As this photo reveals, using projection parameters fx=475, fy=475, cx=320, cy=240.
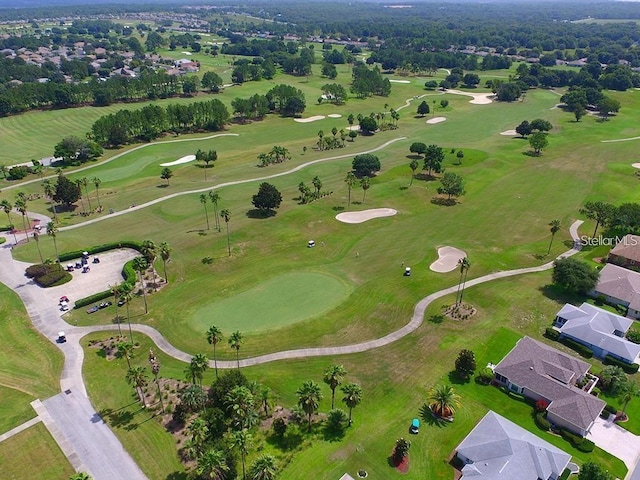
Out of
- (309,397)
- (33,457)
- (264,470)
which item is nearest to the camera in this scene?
(264,470)

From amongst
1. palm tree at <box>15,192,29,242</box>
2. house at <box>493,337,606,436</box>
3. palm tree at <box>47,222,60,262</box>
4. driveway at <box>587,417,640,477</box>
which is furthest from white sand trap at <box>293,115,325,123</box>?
driveway at <box>587,417,640,477</box>

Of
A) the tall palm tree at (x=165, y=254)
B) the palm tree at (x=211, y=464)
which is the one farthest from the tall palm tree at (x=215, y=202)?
the palm tree at (x=211, y=464)

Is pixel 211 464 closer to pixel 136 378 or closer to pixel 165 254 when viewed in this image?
pixel 136 378

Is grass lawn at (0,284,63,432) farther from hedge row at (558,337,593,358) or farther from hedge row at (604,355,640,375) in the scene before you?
hedge row at (604,355,640,375)

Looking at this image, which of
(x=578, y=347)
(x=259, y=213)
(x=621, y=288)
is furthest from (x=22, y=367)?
(x=621, y=288)

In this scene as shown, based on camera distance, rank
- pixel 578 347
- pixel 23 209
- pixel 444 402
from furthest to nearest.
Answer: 1. pixel 23 209
2. pixel 578 347
3. pixel 444 402

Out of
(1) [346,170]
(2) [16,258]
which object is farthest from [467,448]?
(1) [346,170]
